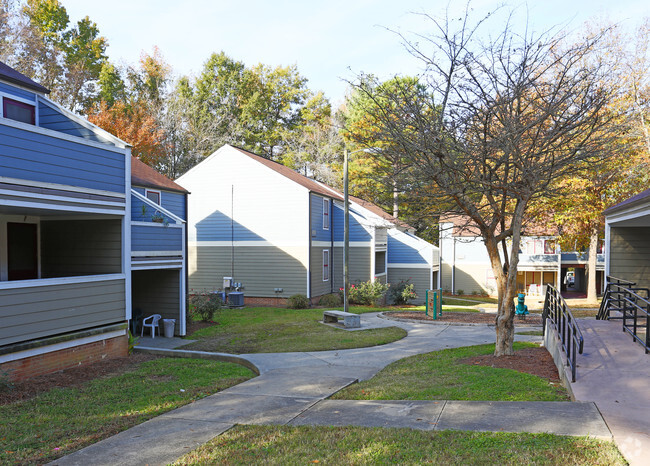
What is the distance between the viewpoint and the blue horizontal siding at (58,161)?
9.56 meters

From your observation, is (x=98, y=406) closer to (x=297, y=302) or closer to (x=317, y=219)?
(x=297, y=302)

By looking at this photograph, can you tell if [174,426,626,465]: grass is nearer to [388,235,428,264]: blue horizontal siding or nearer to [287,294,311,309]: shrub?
[287,294,311,309]: shrub

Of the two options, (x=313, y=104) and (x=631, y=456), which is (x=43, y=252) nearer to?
(x=631, y=456)

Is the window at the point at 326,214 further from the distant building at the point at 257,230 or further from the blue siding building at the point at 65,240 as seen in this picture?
the blue siding building at the point at 65,240

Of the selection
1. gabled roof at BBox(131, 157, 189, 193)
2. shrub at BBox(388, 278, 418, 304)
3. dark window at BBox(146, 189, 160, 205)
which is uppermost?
gabled roof at BBox(131, 157, 189, 193)

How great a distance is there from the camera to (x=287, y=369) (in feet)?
35.8

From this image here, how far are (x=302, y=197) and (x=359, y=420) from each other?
19.8m

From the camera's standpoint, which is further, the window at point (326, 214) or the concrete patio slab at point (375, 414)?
the window at point (326, 214)

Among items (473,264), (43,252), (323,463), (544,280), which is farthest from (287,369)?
(544,280)

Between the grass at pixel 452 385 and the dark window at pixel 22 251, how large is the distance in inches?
398

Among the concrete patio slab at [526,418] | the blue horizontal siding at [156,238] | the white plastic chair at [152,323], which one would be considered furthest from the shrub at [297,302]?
the concrete patio slab at [526,418]

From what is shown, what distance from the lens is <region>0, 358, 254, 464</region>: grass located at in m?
6.14

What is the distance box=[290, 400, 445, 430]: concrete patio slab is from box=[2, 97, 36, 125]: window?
393 inches

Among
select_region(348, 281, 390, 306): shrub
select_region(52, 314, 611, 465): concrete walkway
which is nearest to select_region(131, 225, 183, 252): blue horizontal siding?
select_region(52, 314, 611, 465): concrete walkway
